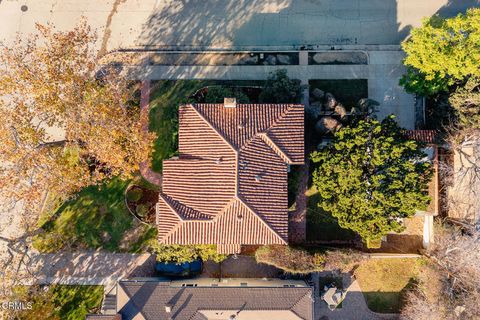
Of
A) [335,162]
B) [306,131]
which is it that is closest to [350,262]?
[335,162]

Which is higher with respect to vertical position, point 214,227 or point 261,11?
point 261,11

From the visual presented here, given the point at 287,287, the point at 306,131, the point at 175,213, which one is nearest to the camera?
the point at 175,213

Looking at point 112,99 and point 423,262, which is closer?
point 112,99

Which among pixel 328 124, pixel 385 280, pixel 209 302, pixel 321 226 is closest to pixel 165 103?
pixel 328 124

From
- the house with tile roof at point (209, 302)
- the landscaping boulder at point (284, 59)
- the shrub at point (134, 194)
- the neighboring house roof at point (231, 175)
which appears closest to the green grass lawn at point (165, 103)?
the shrub at point (134, 194)

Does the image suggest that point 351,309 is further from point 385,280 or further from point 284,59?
point 284,59

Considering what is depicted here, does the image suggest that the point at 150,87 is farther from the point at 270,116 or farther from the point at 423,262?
the point at 423,262

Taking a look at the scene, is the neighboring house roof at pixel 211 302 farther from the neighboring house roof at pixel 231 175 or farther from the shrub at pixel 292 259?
the neighboring house roof at pixel 231 175

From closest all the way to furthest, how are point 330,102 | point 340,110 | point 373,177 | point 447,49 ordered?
point 373,177
point 447,49
point 340,110
point 330,102
